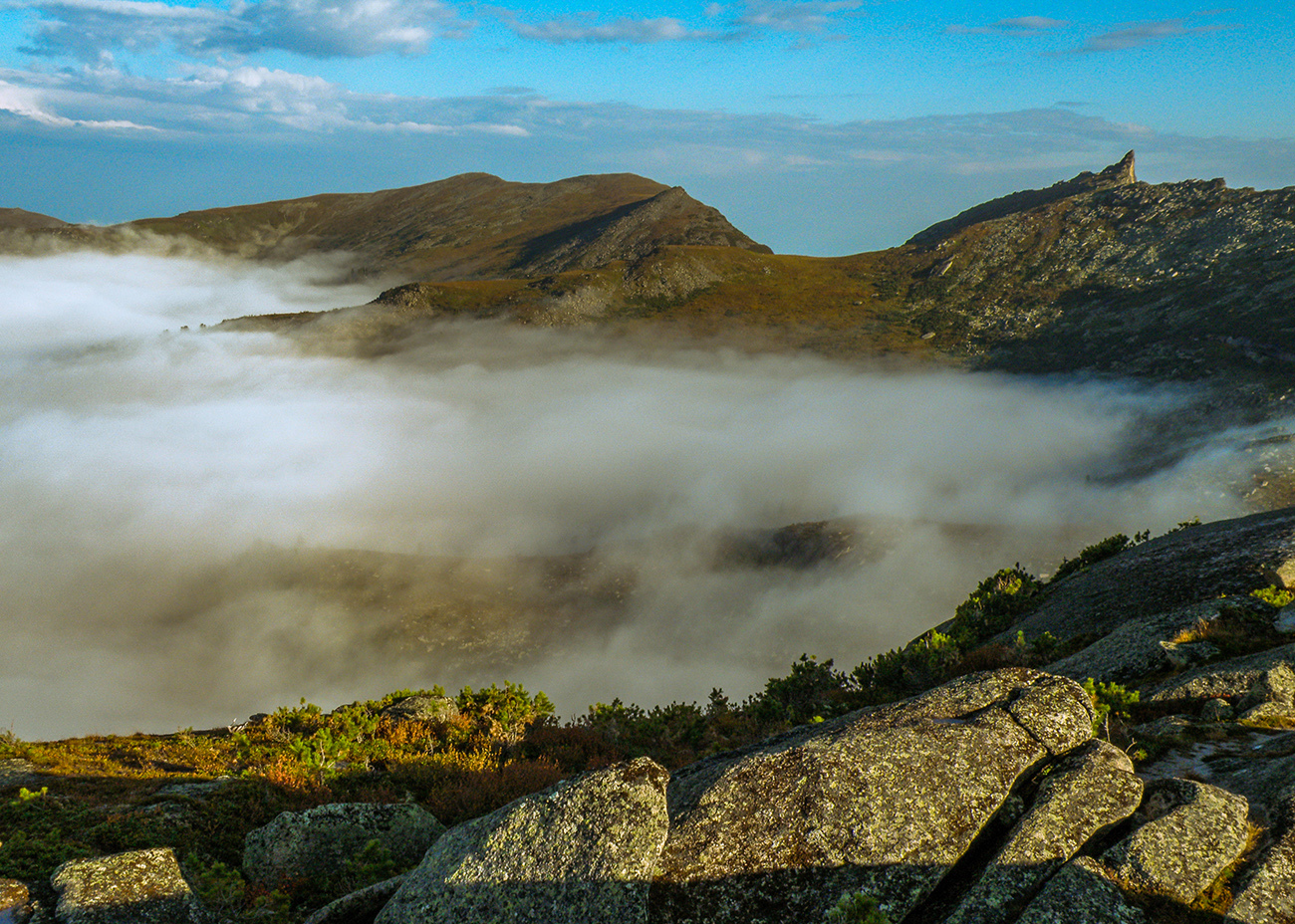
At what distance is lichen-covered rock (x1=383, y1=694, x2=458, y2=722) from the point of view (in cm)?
1848

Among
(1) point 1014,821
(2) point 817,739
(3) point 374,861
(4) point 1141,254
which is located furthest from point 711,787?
(4) point 1141,254

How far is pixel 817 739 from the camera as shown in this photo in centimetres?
917

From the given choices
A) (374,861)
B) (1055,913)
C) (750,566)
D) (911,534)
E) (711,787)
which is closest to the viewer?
(1055,913)

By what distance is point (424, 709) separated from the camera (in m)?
18.8

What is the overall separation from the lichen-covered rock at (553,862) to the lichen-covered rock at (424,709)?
1073 cm

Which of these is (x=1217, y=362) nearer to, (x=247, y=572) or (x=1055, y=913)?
(x=1055, y=913)

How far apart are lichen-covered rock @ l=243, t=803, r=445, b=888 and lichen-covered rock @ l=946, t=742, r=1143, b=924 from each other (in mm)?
7885

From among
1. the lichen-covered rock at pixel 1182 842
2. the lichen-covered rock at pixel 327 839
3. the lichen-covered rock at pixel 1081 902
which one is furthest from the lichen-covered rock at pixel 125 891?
the lichen-covered rock at pixel 1182 842

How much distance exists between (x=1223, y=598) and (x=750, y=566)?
340 ft

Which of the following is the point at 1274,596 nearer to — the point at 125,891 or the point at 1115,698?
the point at 1115,698

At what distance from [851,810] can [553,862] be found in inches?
130

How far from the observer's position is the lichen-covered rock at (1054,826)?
7.02 metres

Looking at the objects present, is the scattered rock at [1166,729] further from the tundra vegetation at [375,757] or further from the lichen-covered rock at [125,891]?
the lichen-covered rock at [125,891]

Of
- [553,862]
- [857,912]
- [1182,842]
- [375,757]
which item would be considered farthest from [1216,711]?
[375,757]
